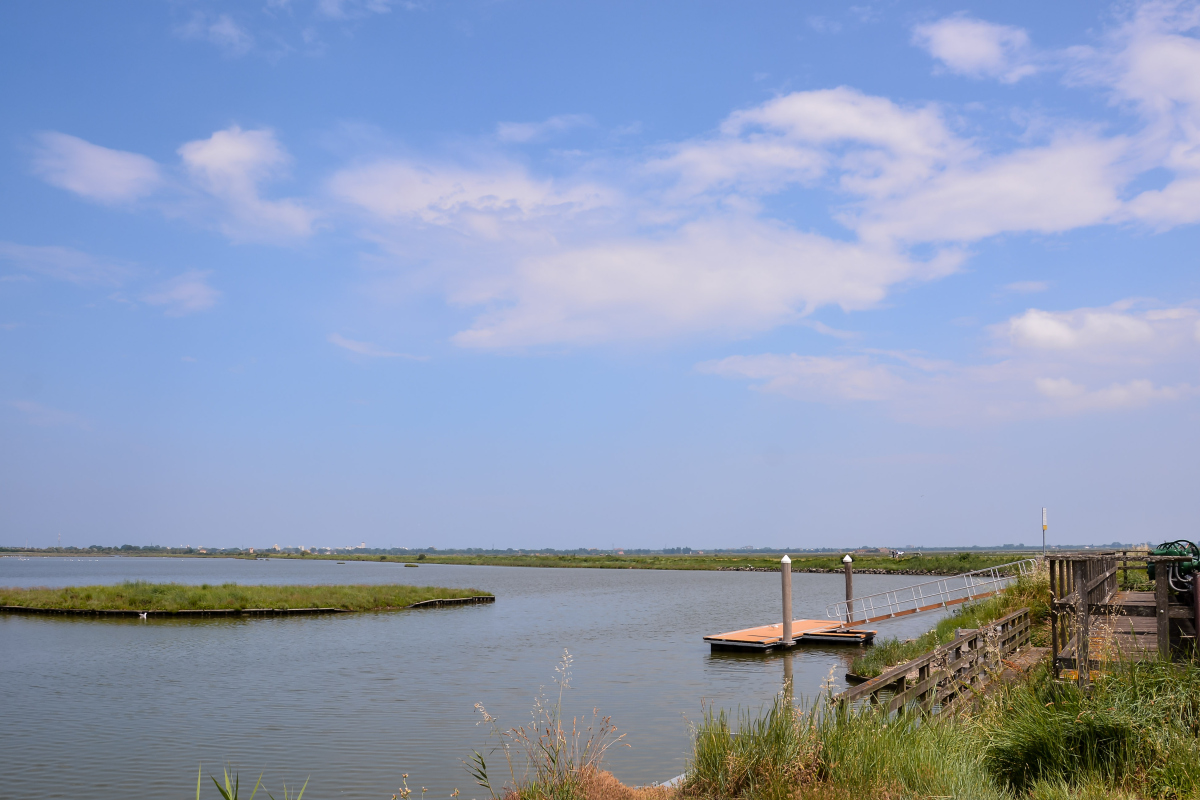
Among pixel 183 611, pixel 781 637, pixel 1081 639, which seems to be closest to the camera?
pixel 1081 639

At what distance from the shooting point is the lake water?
13289mm

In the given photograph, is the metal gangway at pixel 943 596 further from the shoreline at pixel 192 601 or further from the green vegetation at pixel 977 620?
the shoreline at pixel 192 601

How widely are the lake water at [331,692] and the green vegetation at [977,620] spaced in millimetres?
1260

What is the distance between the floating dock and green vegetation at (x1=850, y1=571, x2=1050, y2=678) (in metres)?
3.71

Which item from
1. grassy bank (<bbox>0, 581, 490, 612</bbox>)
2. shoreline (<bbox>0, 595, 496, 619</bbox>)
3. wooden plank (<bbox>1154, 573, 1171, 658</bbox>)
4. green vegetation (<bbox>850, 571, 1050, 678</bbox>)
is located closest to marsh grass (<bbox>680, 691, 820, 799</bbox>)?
wooden plank (<bbox>1154, 573, 1171, 658</bbox>)

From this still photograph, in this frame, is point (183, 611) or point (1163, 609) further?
point (183, 611)

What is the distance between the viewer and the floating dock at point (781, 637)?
26094mm

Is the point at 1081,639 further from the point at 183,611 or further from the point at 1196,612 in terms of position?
the point at 183,611

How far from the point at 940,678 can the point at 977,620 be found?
11.8m

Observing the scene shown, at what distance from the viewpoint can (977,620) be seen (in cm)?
2058

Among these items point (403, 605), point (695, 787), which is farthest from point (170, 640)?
point (695, 787)

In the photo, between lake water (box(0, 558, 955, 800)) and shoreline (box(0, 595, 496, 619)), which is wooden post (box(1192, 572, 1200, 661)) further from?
shoreline (box(0, 595, 496, 619))

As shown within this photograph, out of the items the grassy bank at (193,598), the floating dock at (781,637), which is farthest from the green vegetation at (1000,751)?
the grassy bank at (193,598)

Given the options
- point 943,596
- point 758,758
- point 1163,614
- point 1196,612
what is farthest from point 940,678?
point 943,596
